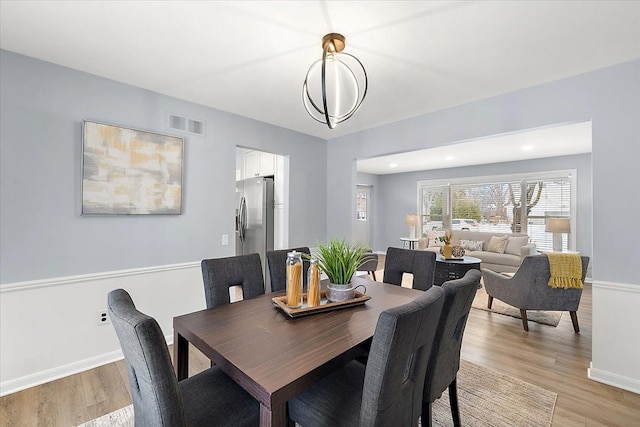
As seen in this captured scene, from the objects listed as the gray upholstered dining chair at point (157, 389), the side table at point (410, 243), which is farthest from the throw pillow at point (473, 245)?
the gray upholstered dining chair at point (157, 389)

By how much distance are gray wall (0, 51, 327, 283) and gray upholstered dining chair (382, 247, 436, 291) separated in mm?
1870

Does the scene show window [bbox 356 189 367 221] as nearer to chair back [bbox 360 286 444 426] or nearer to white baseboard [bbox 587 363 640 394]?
white baseboard [bbox 587 363 640 394]

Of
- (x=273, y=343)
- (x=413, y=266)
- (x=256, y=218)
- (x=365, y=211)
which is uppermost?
(x=365, y=211)

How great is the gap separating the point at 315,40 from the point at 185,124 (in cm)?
176

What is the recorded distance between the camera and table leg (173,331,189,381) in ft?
5.03

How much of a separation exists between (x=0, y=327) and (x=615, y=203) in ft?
15.7

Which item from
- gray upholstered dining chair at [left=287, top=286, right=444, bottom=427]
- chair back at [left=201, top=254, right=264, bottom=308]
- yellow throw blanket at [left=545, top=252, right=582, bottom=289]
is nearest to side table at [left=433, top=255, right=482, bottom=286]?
yellow throw blanket at [left=545, top=252, right=582, bottom=289]

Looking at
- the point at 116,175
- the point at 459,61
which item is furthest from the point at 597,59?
the point at 116,175

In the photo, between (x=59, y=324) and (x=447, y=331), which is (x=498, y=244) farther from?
(x=59, y=324)

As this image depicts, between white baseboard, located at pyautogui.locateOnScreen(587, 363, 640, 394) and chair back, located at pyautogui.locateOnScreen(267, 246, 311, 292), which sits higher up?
chair back, located at pyautogui.locateOnScreen(267, 246, 311, 292)

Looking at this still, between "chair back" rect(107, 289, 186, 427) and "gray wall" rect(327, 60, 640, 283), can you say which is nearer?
"chair back" rect(107, 289, 186, 427)

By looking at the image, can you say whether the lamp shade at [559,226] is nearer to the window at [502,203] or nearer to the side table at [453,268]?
the window at [502,203]

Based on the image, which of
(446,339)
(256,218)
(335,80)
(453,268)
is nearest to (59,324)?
(256,218)

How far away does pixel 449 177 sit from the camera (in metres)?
7.39
